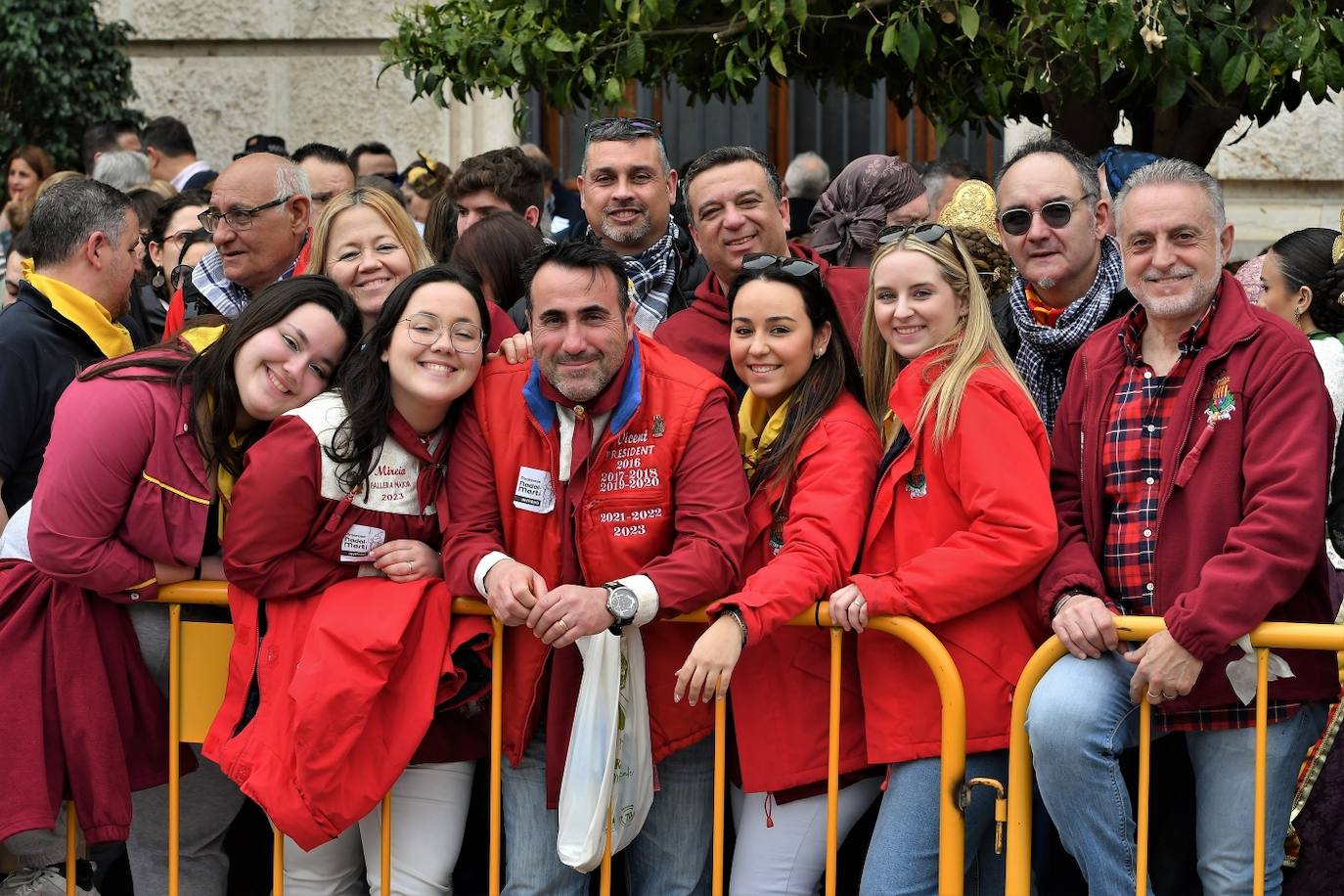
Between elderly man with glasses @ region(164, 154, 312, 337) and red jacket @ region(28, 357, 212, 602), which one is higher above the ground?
elderly man with glasses @ region(164, 154, 312, 337)

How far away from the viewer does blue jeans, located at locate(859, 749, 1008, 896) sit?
3.65m

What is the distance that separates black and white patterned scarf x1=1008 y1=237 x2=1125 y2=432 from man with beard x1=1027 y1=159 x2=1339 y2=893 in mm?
438

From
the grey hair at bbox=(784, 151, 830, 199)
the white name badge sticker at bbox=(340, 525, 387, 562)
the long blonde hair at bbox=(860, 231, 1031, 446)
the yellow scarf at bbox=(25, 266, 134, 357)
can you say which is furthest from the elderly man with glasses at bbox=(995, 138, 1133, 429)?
the grey hair at bbox=(784, 151, 830, 199)

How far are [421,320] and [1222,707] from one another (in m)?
2.02

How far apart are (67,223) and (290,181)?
649mm

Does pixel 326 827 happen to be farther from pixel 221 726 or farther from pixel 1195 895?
pixel 1195 895

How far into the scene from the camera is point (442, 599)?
3.81 metres

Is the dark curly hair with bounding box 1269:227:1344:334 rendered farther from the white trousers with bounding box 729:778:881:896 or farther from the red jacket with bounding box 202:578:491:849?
the red jacket with bounding box 202:578:491:849

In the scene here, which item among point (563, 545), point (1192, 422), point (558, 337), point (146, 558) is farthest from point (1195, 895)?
point (146, 558)

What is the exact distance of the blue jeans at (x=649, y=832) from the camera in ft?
12.6

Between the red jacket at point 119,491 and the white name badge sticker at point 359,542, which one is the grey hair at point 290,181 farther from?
the white name badge sticker at point 359,542

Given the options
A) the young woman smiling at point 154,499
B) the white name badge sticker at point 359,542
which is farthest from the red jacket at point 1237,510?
the young woman smiling at point 154,499

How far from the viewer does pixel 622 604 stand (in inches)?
141

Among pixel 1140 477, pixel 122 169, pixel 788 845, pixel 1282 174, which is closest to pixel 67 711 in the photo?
pixel 788 845
